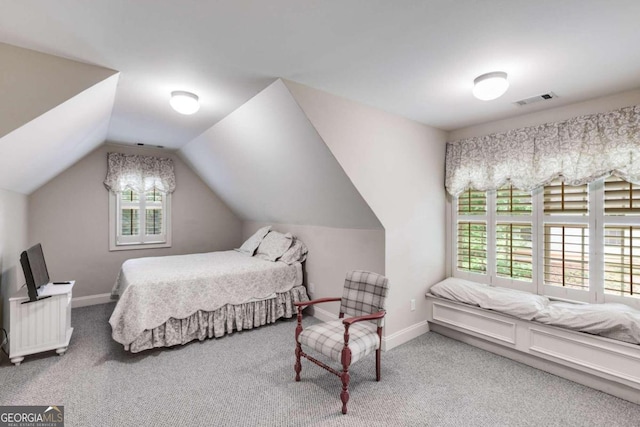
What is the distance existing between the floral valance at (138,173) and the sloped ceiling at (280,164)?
0.47 m

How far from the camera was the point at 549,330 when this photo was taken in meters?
2.59

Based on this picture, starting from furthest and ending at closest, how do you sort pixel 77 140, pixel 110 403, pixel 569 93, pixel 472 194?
pixel 472 194 → pixel 77 140 → pixel 569 93 → pixel 110 403

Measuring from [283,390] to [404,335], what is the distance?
1.52 meters

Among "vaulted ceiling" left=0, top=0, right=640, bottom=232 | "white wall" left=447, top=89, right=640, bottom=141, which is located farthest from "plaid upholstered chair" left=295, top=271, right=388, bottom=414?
"white wall" left=447, top=89, right=640, bottom=141

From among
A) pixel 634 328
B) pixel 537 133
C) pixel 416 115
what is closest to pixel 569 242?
pixel 634 328

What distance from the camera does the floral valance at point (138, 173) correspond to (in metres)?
4.45

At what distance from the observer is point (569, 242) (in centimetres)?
282

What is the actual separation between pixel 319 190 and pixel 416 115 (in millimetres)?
1325

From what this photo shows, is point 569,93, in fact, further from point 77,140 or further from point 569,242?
point 77,140

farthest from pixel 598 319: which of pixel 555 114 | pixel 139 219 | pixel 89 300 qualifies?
pixel 89 300

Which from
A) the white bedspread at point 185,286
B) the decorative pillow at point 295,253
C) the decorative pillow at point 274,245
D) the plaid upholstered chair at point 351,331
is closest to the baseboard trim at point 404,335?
the plaid upholstered chair at point 351,331

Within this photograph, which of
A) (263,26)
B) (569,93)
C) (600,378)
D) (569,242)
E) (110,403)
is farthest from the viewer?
(569,242)

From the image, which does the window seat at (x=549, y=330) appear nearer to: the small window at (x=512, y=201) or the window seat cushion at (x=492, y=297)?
the window seat cushion at (x=492, y=297)

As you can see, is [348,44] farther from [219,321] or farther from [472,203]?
[219,321]
